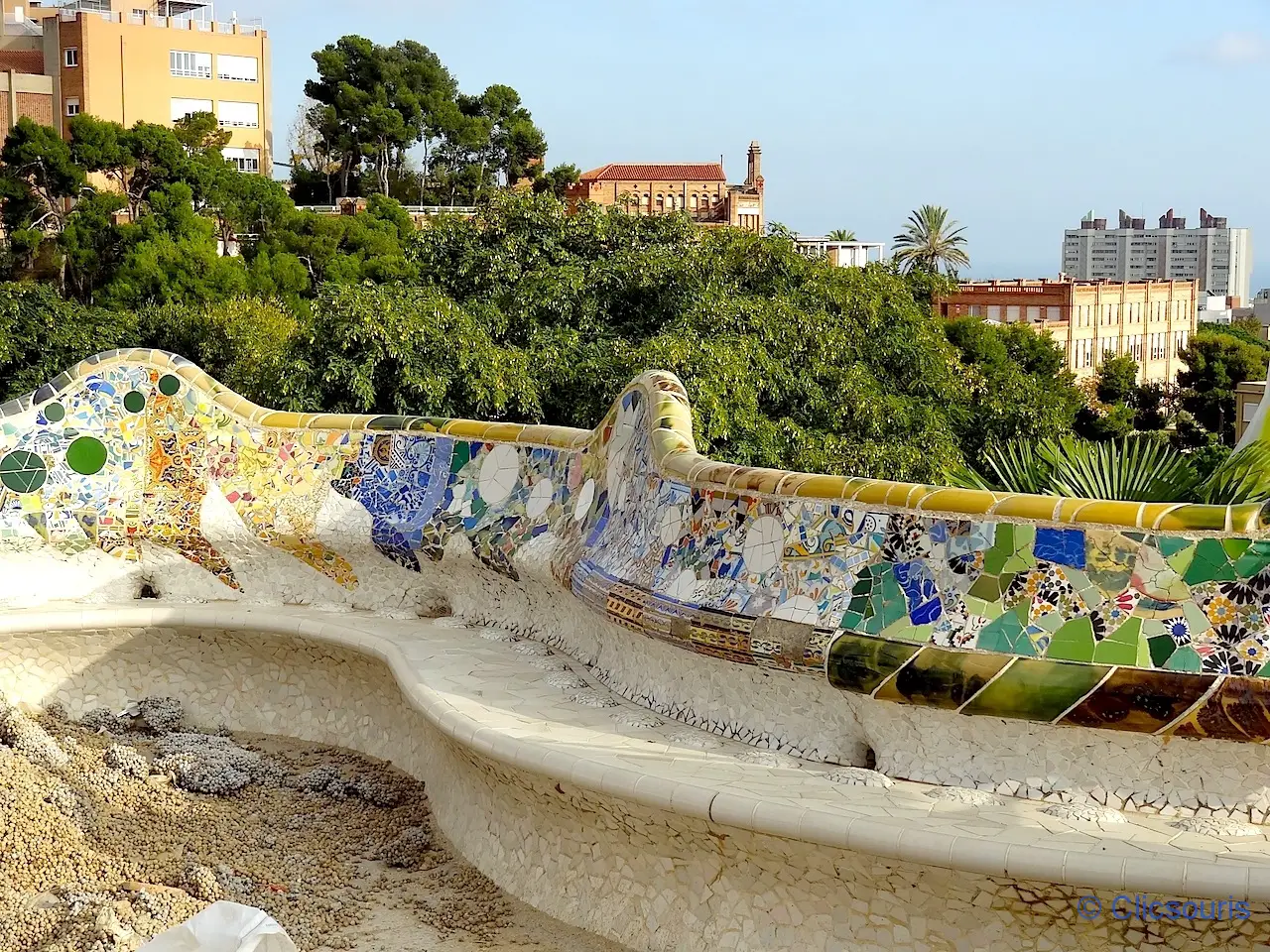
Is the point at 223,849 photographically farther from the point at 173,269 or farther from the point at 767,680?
the point at 173,269

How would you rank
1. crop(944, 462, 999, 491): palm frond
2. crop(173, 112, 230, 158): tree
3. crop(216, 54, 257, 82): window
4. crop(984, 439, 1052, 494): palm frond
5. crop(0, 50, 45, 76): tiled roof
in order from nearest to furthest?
1. crop(984, 439, 1052, 494): palm frond
2. crop(944, 462, 999, 491): palm frond
3. crop(173, 112, 230, 158): tree
4. crop(0, 50, 45, 76): tiled roof
5. crop(216, 54, 257, 82): window

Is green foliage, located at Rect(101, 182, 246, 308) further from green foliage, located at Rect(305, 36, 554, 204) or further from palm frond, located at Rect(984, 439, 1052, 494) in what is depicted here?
palm frond, located at Rect(984, 439, 1052, 494)

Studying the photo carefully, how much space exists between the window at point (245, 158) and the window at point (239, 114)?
33.0 inches

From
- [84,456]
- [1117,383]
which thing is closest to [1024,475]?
[84,456]

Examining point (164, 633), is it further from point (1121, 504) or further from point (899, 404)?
point (899, 404)

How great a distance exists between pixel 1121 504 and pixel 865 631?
3.58ft

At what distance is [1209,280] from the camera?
182 m

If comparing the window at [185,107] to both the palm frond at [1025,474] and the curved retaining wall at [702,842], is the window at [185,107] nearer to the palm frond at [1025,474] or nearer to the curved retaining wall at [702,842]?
the curved retaining wall at [702,842]

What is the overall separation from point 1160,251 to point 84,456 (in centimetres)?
18826

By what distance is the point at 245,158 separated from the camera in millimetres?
54000

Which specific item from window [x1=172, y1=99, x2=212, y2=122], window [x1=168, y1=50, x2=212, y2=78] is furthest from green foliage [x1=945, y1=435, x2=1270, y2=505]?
window [x1=168, y1=50, x2=212, y2=78]

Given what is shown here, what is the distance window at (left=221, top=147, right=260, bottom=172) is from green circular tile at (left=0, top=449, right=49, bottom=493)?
4585 cm

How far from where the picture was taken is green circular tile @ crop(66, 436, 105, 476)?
973 centimetres

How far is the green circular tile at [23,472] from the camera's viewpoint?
9648 millimetres
